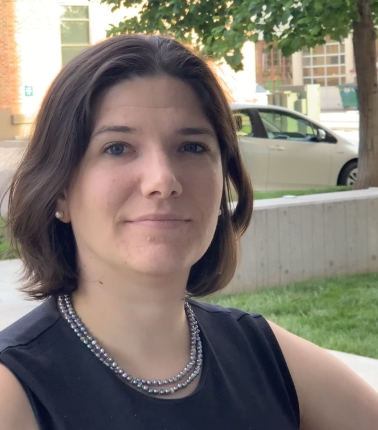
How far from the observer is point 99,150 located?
151 centimetres

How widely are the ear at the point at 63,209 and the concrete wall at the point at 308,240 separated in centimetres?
538

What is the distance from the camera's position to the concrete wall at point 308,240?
23.6 feet

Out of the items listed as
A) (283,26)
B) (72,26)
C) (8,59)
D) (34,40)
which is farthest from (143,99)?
(72,26)

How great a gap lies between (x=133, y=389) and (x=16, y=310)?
16.1 ft

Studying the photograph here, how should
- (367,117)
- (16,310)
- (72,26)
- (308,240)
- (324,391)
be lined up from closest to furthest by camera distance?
(324,391)
(16,310)
(308,240)
(367,117)
(72,26)

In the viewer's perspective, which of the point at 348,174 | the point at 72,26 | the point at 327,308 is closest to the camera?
the point at 327,308

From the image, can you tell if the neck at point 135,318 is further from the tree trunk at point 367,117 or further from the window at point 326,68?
the window at point 326,68

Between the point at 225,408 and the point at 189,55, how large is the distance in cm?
72

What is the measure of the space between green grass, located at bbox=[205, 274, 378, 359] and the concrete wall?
154mm

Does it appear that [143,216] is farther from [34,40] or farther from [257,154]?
[34,40]

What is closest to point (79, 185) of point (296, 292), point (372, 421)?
point (372, 421)

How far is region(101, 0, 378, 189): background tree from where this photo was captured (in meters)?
8.30

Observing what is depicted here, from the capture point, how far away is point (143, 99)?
4.98 feet

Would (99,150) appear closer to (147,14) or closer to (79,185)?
(79,185)
